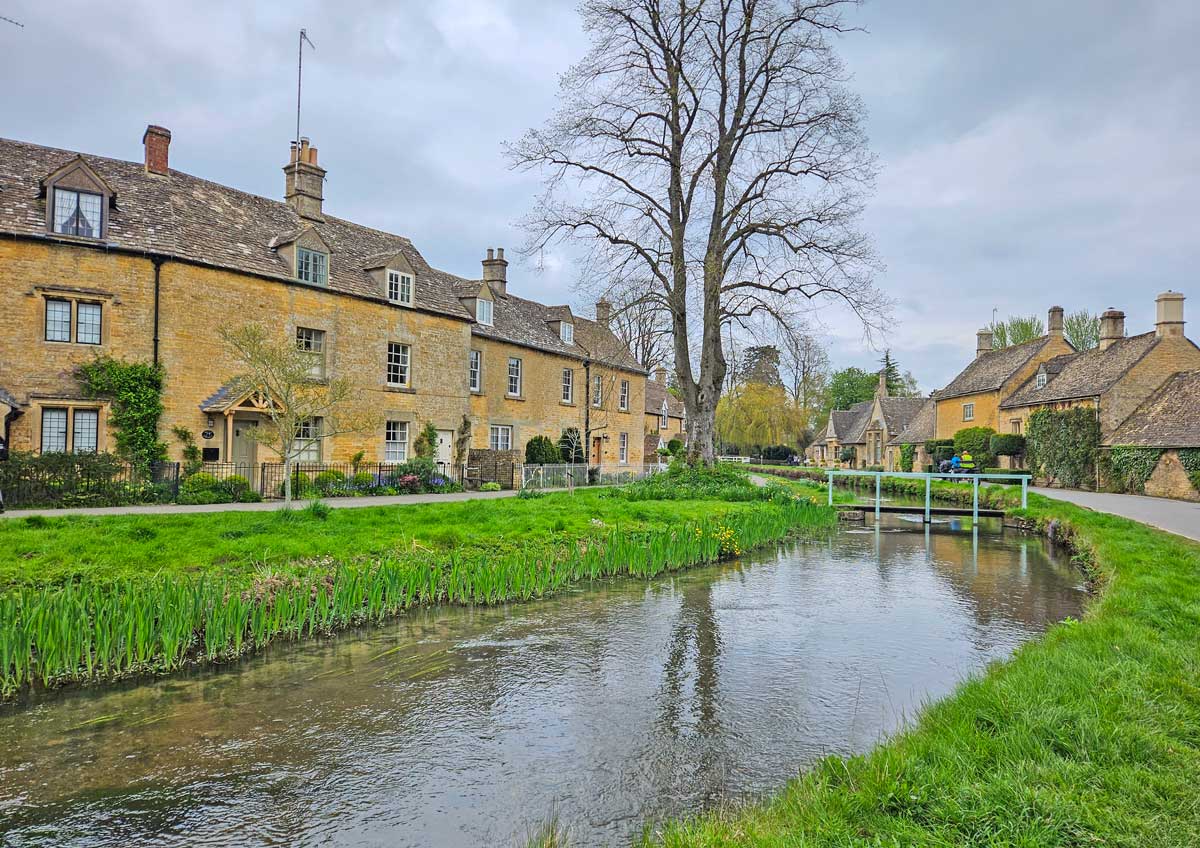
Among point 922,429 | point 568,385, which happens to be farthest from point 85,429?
point 922,429

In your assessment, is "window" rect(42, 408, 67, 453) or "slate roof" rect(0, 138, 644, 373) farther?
"slate roof" rect(0, 138, 644, 373)

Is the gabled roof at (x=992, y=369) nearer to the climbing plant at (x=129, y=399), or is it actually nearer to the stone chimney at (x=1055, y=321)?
the stone chimney at (x=1055, y=321)

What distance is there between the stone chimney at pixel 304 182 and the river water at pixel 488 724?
818 inches

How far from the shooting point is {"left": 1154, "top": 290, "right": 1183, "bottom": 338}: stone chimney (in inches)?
1246

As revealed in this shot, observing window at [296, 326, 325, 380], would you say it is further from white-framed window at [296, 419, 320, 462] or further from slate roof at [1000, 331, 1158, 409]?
slate roof at [1000, 331, 1158, 409]

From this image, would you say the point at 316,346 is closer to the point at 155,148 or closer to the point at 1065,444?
the point at 155,148

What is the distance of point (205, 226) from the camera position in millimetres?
21016

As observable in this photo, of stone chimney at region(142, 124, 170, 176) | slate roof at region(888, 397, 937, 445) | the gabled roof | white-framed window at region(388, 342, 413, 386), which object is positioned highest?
stone chimney at region(142, 124, 170, 176)

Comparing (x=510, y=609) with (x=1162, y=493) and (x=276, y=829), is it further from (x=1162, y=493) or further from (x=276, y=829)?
(x=1162, y=493)

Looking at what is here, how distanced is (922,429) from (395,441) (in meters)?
40.8

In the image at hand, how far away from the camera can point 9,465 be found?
1487 centimetres

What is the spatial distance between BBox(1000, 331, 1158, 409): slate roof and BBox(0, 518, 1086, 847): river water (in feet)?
89.5

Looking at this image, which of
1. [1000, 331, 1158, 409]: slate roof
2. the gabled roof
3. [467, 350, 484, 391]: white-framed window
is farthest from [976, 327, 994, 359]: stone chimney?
[467, 350, 484, 391]: white-framed window

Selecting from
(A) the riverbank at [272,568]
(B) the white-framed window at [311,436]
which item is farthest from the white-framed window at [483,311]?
(A) the riverbank at [272,568]
